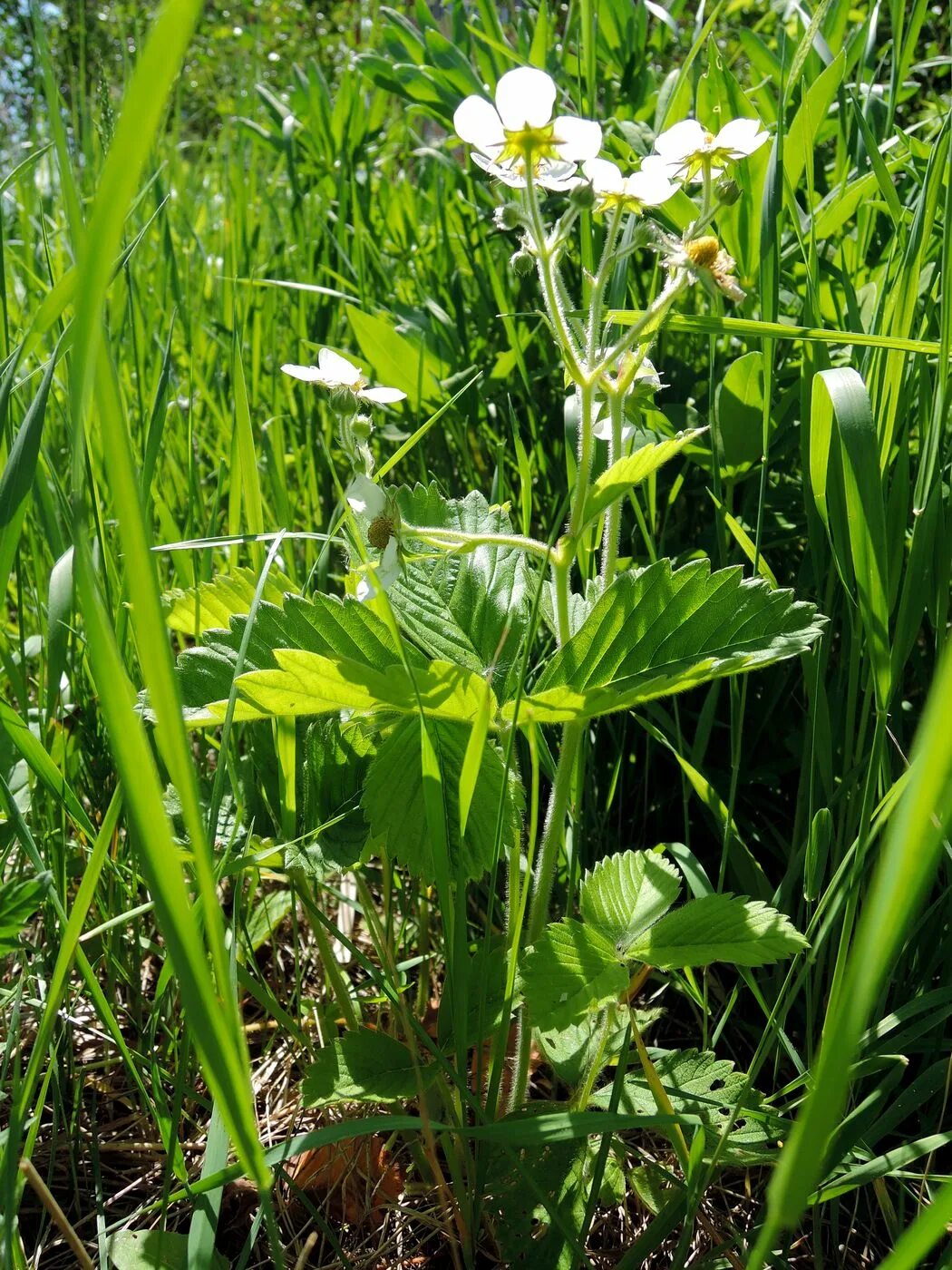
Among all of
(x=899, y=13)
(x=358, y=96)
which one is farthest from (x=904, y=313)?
(x=358, y=96)

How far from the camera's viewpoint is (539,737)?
0.92 metres

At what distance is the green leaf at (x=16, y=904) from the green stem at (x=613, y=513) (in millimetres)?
450

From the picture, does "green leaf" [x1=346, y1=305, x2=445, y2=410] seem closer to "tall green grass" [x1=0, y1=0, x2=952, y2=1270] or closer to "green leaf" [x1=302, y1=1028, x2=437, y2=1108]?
"tall green grass" [x1=0, y1=0, x2=952, y2=1270]

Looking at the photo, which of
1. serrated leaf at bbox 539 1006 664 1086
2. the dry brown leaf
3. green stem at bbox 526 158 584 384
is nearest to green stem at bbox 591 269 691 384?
green stem at bbox 526 158 584 384

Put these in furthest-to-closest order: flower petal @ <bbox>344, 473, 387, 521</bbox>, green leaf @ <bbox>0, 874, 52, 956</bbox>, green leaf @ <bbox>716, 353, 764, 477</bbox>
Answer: green leaf @ <bbox>716, 353, 764, 477</bbox>
flower petal @ <bbox>344, 473, 387, 521</bbox>
green leaf @ <bbox>0, 874, 52, 956</bbox>

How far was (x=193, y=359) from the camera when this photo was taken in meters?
1.38

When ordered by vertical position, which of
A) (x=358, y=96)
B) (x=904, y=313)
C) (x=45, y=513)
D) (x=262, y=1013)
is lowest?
(x=262, y=1013)

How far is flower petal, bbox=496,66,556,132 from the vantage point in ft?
2.30

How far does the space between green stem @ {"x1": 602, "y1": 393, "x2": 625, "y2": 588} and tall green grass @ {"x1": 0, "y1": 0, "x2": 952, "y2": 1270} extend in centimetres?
9

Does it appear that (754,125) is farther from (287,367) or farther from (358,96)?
(358,96)

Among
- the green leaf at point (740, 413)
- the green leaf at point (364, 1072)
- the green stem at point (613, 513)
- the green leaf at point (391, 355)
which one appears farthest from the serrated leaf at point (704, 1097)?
the green leaf at point (391, 355)

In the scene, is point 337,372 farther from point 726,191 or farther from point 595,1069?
point 595,1069

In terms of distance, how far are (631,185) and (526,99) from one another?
0.11m

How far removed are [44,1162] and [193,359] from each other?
96cm
